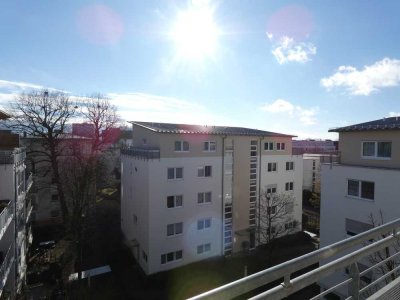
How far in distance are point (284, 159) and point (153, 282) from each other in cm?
1601

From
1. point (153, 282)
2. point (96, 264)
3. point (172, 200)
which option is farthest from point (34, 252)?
point (172, 200)

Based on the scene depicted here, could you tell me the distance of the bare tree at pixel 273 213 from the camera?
1016 inches

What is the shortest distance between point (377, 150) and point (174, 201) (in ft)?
44.3

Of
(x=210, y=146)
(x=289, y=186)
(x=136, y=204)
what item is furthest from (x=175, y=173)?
(x=289, y=186)

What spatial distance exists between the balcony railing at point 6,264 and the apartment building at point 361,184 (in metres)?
13.2

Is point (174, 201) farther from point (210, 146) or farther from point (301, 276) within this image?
point (301, 276)

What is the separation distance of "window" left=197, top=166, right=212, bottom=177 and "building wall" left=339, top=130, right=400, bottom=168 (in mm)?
10224

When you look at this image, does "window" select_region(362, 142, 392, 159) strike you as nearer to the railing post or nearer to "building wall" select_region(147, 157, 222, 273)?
"building wall" select_region(147, 157, 222, 273)

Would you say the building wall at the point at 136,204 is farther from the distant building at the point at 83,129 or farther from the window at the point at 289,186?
the window at the point at 289,186

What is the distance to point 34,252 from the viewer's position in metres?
23.5

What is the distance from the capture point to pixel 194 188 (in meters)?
22.0

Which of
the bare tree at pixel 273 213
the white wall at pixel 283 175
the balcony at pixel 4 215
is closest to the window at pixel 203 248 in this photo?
the bare tree at pixel 273 213

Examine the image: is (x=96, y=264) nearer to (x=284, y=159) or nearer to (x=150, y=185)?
(x=150, y=185)

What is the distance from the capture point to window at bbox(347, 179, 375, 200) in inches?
509
